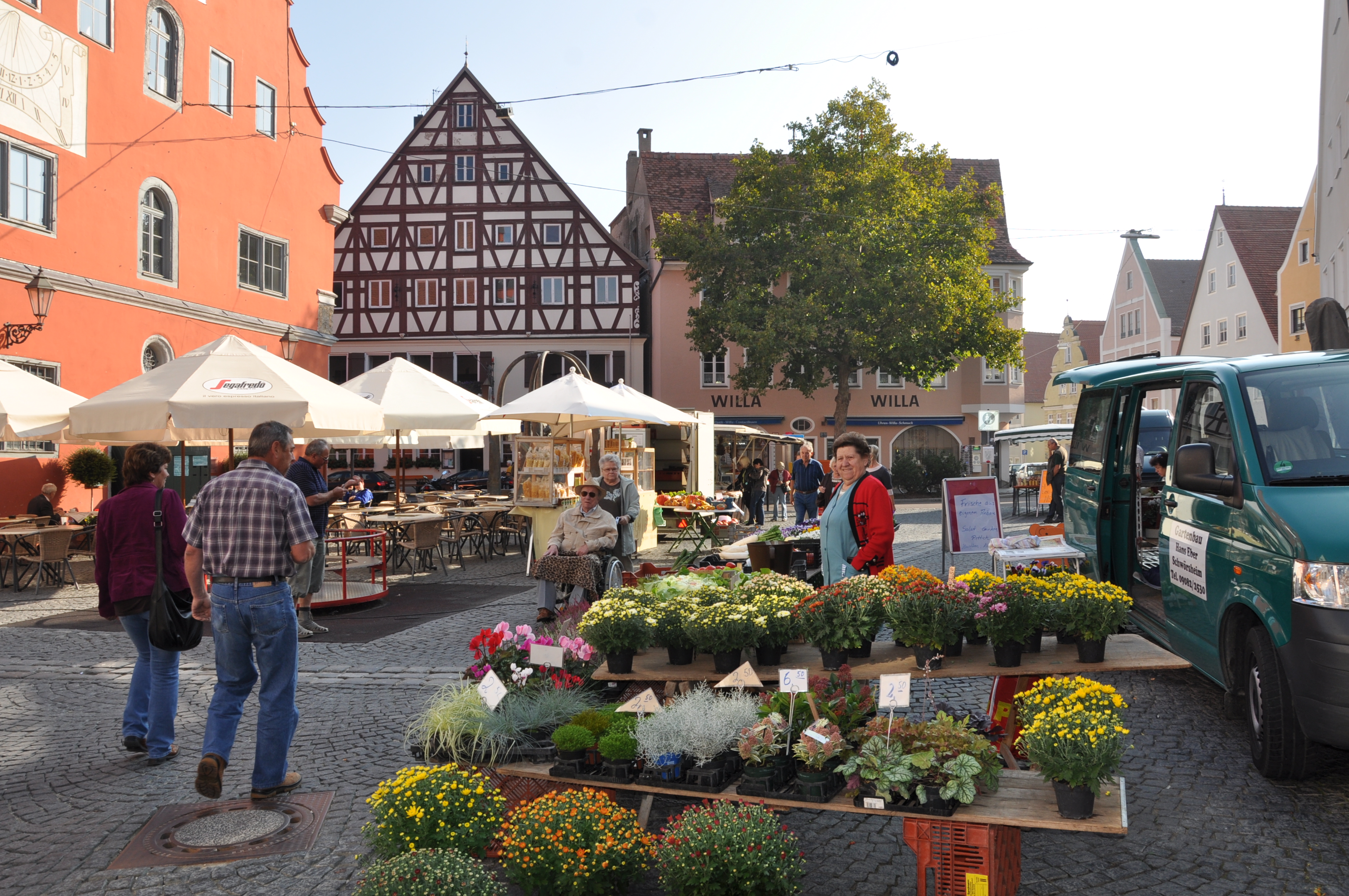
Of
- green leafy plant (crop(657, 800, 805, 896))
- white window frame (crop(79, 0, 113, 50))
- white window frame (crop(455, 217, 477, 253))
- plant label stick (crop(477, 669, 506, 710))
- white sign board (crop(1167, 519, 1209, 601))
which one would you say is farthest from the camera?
white window frame (crop(455, 217, 477, 253))

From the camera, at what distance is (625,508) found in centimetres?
1043

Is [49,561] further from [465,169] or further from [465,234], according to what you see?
[465,169]

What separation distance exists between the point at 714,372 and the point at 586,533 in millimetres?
33824

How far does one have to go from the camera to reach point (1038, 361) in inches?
3177

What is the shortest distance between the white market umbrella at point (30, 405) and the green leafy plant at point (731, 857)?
10553mm

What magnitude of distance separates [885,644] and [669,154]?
44097mm

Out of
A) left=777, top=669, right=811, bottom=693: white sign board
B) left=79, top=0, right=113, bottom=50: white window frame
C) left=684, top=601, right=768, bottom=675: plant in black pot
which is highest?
left=79, top=0, right=113, bottom=50: white window frame

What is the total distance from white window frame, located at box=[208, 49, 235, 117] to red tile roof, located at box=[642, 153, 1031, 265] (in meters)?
22.8

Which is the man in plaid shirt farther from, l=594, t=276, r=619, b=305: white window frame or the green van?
l=594, t=276, r=619, b=305: white window frame

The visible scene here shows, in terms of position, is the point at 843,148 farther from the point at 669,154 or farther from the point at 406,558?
the point at 406,558

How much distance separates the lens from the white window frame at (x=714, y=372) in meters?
42.8

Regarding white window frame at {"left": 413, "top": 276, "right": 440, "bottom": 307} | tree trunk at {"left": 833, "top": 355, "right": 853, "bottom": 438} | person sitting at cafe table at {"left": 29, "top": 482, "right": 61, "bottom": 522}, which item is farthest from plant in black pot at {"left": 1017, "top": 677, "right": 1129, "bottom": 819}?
white window frame at {"left": 413, "top": 276, "right": 440, "bottom": 307}

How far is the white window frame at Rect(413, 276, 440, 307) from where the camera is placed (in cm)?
4119

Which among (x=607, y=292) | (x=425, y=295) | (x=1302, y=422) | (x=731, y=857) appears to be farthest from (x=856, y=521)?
(x=425, y=295)
